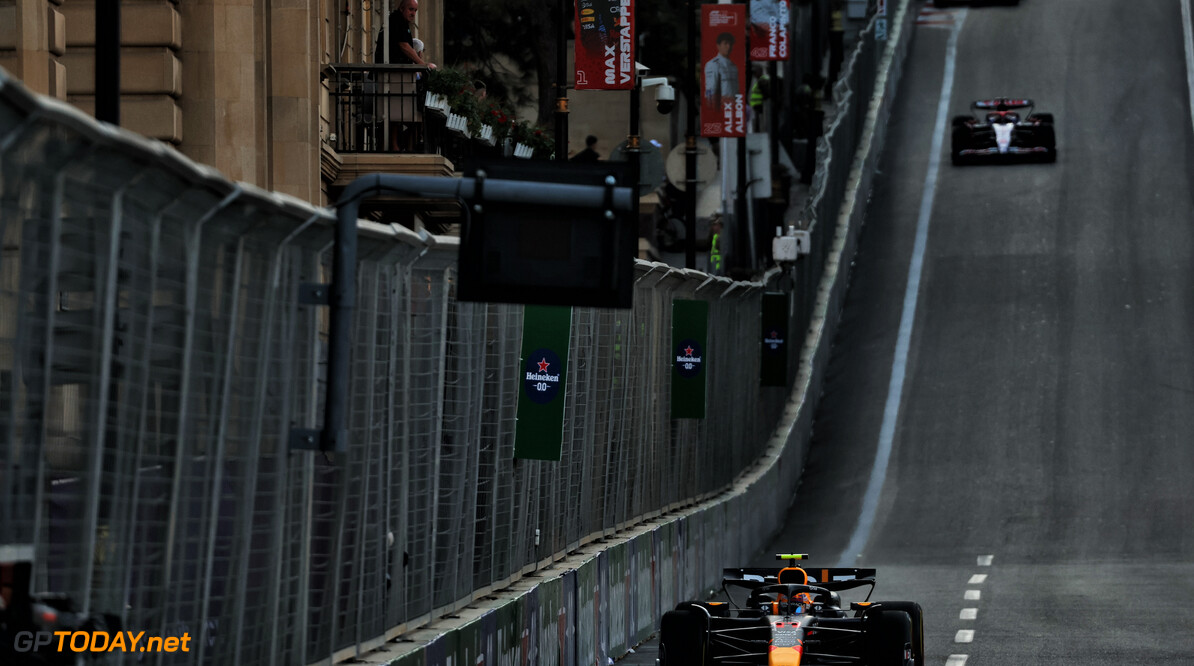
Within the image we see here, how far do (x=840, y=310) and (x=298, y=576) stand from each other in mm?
32338

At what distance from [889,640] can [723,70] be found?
22.7 metres

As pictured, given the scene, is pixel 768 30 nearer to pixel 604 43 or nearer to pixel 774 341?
pixel 774 341

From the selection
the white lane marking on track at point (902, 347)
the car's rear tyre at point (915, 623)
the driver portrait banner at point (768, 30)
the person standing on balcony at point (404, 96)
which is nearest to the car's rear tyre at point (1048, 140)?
the white lane marking on track at point (902, 347)

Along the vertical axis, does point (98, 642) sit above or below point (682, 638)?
above

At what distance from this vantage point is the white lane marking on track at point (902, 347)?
89.8 ft

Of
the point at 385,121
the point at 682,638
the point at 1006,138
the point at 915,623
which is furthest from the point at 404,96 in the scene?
the point at 1006,138

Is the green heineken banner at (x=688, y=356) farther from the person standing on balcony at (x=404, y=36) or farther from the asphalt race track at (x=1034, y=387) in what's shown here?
the person standing on balcony at (x=404, y=36)

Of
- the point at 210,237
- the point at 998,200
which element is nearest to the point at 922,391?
the point at 998,200

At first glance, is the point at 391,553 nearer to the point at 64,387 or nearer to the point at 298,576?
the point at 298,576

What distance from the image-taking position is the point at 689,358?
20219 millimetres

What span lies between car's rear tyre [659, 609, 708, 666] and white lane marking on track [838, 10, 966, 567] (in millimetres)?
12225

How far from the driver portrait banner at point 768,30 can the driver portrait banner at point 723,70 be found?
7719 mm

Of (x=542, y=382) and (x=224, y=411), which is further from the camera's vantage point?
(x=542, y=382)

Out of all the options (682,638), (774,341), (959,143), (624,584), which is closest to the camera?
(682,638)
